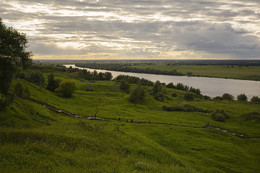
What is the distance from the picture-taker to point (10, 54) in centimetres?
2467

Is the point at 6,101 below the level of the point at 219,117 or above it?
above

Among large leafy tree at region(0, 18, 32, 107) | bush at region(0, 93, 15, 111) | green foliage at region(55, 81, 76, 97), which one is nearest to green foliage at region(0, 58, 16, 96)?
large leafy tree at region(0, 18, 32, 107)

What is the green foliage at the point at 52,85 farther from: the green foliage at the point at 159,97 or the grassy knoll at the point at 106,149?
the green foliage at the point at 159,97

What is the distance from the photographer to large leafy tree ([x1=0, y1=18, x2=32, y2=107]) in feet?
79.7

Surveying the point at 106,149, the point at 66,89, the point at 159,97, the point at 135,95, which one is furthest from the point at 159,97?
the point at 106,149

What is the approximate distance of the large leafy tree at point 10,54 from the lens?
24.3 metres

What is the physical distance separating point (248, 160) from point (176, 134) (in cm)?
1722

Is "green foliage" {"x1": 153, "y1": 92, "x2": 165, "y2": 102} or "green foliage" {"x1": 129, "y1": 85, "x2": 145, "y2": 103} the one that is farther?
"green foliage" {"x1": 153, "y1": 92, "x2": 165, "y2": 102}

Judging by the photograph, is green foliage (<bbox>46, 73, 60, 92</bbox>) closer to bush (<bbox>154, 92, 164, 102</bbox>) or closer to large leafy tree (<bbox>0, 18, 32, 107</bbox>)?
bush (<bbox>154, 92, 164, 102</bbox>)

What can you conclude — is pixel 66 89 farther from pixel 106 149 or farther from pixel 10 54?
pixel 106 149

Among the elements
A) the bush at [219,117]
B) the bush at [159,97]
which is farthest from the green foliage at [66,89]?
the bush at [219,117]

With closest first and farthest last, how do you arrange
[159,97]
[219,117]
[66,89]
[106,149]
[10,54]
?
[106,149]
[10,54]
[219,117]
[66,89]
[159,97]

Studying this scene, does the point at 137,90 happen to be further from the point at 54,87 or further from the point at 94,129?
the point at 94,129

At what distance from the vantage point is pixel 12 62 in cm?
2667
